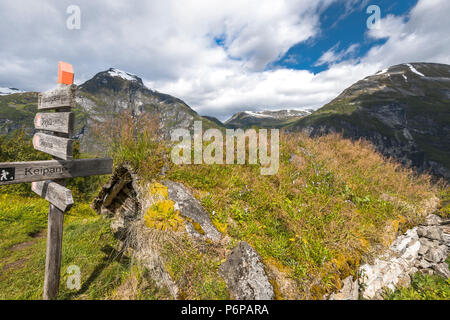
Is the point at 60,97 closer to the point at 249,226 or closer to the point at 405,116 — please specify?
the point at 249,226

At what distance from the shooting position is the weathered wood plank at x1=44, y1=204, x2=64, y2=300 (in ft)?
10.8

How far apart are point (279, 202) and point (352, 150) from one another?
251 inches

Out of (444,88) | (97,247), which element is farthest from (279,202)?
(444,88)

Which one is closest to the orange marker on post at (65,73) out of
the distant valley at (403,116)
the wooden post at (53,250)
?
the wooden post at (53,250)

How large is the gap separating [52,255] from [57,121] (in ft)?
7.88

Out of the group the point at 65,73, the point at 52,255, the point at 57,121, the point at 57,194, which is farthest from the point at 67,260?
the point at 65,73

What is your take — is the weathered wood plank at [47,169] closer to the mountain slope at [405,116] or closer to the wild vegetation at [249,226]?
the wild vegetation at [249,226]

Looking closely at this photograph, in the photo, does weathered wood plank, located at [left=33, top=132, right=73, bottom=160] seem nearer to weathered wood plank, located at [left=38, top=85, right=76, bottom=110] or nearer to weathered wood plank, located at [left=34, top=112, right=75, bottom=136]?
weathered wood plank, located at [left=34, top=112, right=75, bottom=136]

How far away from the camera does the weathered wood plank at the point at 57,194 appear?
308cm

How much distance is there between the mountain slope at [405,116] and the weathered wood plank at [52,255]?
14394 centimetres

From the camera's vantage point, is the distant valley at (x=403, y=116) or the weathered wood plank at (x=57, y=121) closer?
the weathered wood plank at (x=57, y=121)

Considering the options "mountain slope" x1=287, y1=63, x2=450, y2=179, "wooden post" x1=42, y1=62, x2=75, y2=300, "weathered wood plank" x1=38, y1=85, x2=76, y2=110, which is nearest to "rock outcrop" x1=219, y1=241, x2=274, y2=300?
"wooden post" x1=42, y1=62, x2=75, y2=300

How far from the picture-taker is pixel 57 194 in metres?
3.15

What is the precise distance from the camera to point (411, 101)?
5950 inches
